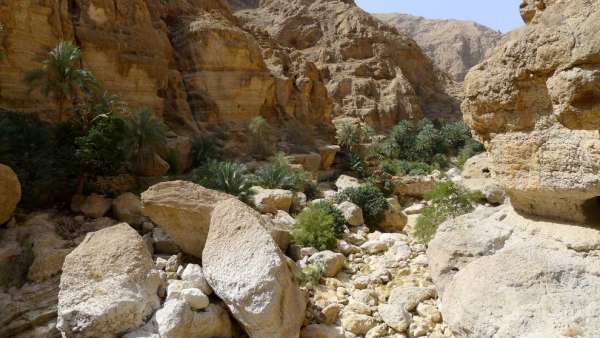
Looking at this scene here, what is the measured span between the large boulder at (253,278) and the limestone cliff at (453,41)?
72815 millimetres

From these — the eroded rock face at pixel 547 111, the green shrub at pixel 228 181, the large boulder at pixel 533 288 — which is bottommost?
the green shrub at pixel 228 181

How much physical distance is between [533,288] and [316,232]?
733cm

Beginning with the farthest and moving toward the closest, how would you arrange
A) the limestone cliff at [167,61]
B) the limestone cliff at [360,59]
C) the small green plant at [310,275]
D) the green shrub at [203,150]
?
the limestone cliff at [360,59]
the green shrub at [203,150]
the limestone cliff at [167,61]
the small green plant at [310,275]

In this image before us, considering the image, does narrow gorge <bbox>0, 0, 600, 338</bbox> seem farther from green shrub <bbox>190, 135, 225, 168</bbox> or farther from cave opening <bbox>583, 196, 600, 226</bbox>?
Result: green shrub <bbox>190, 135, 225, 168</bbox>

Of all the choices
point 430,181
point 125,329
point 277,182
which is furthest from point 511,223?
point 430,181

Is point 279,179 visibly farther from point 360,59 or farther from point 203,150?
point 360,59

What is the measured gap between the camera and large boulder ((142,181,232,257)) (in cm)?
835

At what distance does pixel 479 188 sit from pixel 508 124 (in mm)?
8104

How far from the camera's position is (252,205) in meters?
16.1

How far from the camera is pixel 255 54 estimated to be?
99.9 ft

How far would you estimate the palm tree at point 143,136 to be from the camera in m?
18.3

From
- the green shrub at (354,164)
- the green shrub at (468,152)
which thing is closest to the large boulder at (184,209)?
the green shrub at (354,164)

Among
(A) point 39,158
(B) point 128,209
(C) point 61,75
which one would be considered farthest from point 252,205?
(C) point 61,75

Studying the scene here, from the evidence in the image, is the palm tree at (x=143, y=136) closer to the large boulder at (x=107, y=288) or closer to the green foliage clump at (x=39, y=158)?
the green foliage clump at (x=39, y=158)
